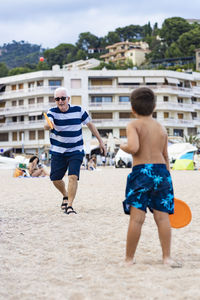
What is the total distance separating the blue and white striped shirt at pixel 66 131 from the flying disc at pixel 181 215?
2.81 metres

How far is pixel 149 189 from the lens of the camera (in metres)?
3.52

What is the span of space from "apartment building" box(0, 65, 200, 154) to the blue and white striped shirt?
50.3 metres

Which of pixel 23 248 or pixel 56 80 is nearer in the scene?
pixel 23 248

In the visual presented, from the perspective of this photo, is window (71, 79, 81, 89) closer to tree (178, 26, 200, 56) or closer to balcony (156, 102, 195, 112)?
balcony (156, 102, 195, 112)

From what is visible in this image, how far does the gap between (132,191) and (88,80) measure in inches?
2292

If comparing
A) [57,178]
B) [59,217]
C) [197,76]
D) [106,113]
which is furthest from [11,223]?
[197,76]

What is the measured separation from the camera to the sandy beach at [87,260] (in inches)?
115

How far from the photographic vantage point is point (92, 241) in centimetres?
466

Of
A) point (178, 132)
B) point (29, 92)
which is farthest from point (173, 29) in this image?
point (29, 92)

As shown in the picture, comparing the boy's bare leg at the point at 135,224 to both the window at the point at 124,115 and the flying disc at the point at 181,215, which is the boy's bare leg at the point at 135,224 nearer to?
the flying disc at the point at 181,215

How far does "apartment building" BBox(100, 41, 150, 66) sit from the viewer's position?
123625mm

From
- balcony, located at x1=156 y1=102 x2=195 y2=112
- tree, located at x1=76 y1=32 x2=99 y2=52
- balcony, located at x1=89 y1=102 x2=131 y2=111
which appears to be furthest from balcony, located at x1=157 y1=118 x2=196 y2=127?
tree, located at x1=76 y1=32 x2=99 y2=52

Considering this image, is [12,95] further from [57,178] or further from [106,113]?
[57,178]

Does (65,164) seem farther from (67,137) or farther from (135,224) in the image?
(135,224)
